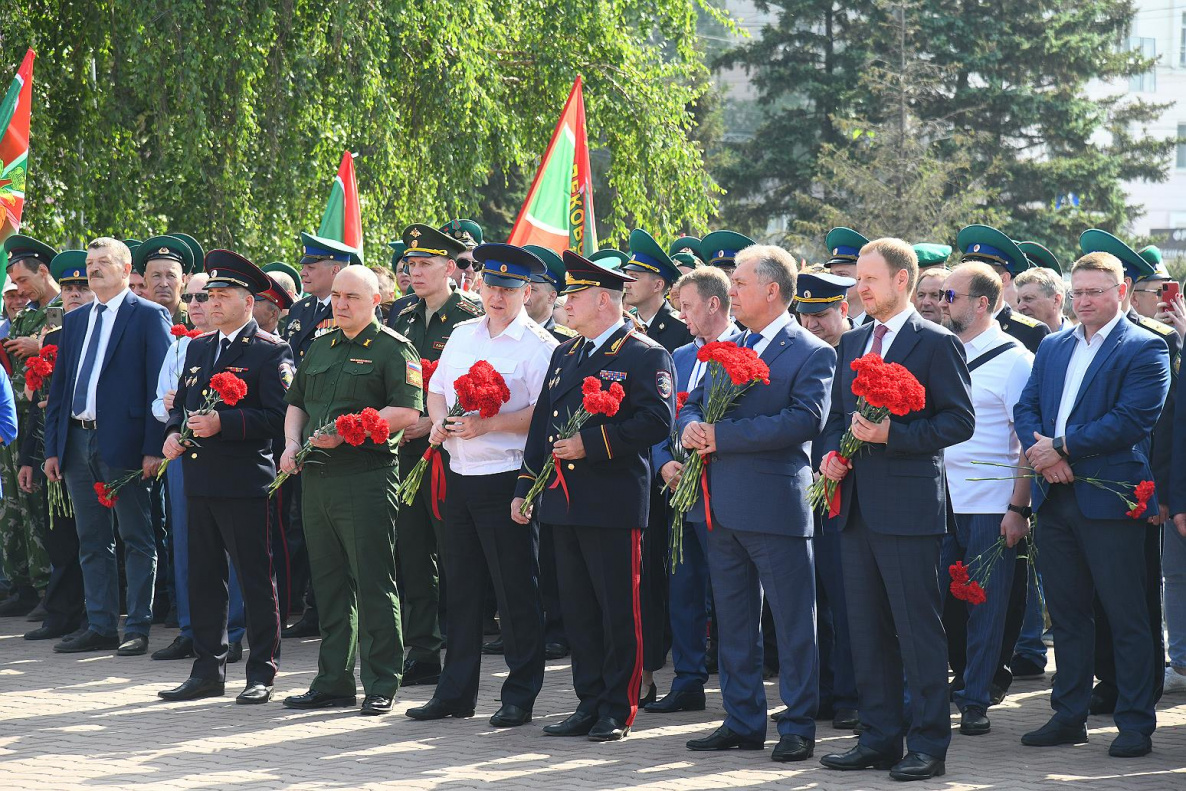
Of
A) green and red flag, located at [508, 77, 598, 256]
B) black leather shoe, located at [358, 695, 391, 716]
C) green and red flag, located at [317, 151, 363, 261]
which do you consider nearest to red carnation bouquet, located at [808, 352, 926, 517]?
black leather shoe, located at [358, 695, 391, 716]

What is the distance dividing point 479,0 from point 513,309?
10706mm

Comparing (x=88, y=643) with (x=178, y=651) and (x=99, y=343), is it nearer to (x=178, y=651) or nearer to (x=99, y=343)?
(x=178, y=651)

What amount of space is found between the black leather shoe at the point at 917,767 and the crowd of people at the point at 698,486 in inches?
0.8

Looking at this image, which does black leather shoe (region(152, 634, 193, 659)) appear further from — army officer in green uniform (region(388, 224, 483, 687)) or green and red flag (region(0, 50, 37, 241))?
green and red flag (region(0, 50, 37, 241))

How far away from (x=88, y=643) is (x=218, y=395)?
2.53 m

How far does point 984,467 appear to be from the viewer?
7.46 m

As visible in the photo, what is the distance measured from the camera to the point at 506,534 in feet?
24.3

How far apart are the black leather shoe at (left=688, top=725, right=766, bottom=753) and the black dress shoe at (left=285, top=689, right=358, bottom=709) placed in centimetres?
199

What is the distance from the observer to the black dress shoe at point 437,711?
24.7 feet

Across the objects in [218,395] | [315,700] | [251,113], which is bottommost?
[315,700]

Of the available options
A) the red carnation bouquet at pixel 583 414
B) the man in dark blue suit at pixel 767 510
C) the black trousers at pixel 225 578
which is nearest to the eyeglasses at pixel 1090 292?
the man in dark blue suit at pixel 767 510

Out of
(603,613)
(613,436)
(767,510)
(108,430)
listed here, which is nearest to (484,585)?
(603,613)

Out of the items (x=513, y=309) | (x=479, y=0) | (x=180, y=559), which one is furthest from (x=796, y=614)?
(x=479, y=0)

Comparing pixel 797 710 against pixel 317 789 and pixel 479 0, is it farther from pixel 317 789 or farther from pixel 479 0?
pixel 479 0
